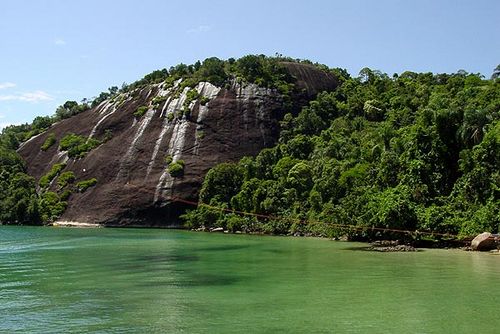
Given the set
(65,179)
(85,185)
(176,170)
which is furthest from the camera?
(65,179)

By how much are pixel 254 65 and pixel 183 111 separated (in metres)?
17.5

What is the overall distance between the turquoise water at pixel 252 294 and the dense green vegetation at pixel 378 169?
9.47 m

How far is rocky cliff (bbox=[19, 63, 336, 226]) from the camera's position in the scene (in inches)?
2940

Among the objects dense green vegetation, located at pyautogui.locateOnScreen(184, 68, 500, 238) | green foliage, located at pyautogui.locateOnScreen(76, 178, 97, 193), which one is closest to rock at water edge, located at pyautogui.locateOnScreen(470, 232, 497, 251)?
dense green vegetation, located at pyautogui.locateOnScreen(184, 68, 500, 238)

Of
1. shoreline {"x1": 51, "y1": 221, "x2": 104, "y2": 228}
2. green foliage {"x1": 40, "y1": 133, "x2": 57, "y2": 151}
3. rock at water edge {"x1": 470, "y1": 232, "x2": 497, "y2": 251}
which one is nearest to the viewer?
rock at water edge {"x1": 470, "y1": 232, "x2": 497, "y2": 251}

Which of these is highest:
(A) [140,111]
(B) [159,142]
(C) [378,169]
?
(A) [140,111]

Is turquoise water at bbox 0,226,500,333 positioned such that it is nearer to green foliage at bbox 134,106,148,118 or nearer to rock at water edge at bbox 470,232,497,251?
rock at water edge at bbox 470,232,497,251

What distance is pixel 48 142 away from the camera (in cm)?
9244

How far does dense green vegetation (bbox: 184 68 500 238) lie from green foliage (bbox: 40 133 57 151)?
119 ft

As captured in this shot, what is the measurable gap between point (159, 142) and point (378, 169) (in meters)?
43.5

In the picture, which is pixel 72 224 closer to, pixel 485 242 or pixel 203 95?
pixel 203 95

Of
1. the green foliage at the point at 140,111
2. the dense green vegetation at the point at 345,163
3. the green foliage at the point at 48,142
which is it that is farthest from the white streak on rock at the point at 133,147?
the green foliage at the point at 48,142

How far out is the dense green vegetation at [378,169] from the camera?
38531 millimetres

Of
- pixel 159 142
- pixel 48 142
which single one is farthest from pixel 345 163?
pixel 48 142
